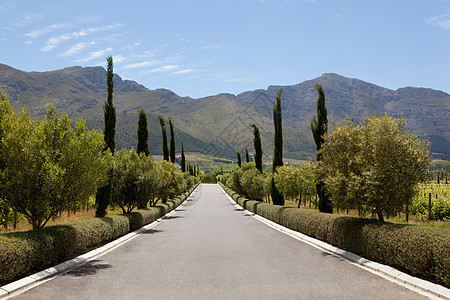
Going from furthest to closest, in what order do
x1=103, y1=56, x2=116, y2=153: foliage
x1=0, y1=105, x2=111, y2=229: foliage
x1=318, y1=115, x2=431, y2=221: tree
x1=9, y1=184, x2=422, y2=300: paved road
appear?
x1=103, y1=56, x2=116, y2=153: foliage → x1=318, y1=115, x2=431, y2=221: tree → x1=0, y1=105, x2=111, y2=229: foliage → x1=9, y1=184, x2=422, y2=300: paved road

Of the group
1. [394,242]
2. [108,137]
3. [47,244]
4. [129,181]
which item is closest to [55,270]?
[47,244]

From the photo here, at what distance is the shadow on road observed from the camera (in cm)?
927

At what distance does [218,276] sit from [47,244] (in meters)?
4.59

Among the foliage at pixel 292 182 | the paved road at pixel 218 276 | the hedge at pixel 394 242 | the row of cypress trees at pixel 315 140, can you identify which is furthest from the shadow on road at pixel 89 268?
the foliage at pixel 292 182

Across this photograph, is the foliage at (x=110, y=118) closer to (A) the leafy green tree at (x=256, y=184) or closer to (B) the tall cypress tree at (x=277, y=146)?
(B) the tall cypress tree at (x=277, y=146)

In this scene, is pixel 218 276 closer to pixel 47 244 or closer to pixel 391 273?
pixel 391 273

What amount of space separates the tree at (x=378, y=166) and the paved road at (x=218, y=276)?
7.61 ft

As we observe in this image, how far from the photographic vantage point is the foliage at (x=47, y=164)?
10328 mm

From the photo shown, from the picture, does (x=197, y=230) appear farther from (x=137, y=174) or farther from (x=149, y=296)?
(x=149, y=296)

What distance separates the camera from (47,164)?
10.5m

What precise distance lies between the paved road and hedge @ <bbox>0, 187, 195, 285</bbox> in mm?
730

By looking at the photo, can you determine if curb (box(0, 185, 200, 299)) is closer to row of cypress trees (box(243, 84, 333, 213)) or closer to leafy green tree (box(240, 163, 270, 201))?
row of cypress trees (box(243, 84, 333, 213))

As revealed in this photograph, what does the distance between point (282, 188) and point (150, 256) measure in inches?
707

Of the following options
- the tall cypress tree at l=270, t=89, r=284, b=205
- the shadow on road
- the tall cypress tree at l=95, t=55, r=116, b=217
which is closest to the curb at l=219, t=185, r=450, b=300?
the shadow on road
